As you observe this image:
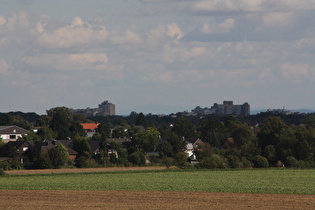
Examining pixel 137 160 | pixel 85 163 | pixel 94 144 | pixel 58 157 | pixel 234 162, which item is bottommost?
pixel 85 163

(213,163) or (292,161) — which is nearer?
(213,163)

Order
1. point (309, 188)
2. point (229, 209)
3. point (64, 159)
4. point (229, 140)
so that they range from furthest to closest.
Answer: point (229, 140)
point (64, 159)
point (309, 188)
point (229, 209)

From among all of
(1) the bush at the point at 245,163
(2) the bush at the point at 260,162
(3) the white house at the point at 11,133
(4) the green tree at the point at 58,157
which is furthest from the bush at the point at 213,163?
(3) the white house at the point at 11,133

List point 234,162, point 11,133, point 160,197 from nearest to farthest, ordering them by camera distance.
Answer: point 160,197 → point 234,162 → point 11,133

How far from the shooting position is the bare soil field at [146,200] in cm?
3894

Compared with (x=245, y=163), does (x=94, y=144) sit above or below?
above

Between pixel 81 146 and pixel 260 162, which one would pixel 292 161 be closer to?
pixel 260 162

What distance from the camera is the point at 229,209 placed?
→ 3744 cm

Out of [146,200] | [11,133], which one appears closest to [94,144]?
[11,133]

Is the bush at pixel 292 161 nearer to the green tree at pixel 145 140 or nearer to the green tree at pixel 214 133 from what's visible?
the green tree at pixel 145 140

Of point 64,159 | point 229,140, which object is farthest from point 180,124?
point 64,159

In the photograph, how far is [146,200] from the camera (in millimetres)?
42344

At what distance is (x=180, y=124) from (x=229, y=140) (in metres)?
27.0

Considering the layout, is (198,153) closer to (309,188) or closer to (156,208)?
(309,188)
